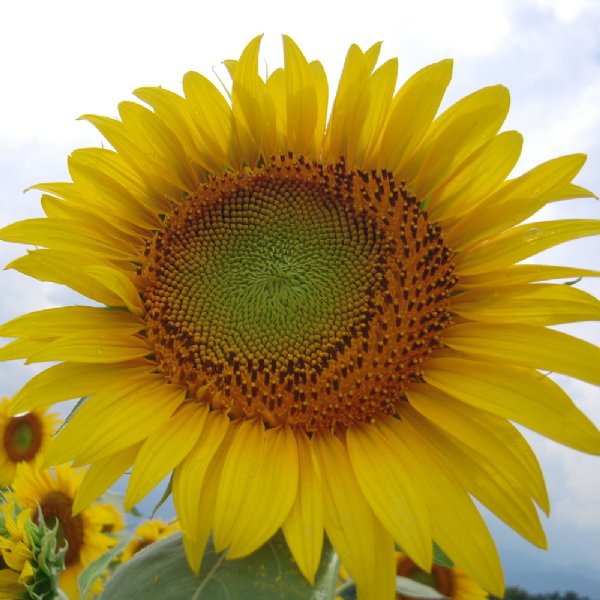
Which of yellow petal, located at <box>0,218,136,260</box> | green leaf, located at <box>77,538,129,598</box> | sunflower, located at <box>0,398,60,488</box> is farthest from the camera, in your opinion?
sunflower, located at <box>0,398,60,488</box>

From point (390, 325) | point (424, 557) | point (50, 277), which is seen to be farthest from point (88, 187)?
point (424, 557)

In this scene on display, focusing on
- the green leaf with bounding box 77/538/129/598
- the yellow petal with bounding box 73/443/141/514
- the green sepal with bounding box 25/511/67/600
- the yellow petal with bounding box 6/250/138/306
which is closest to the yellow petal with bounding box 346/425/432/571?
the yellow petal with bounding box 73/443/141/514

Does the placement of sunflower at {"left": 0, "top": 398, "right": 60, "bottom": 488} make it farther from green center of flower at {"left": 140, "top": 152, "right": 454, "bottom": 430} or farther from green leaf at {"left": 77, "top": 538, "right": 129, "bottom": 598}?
green center of flower at {"left": 140, "top": 152, "right": 454, "bottom": 430}

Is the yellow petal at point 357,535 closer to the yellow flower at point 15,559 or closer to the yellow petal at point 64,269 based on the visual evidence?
the yellow petal at point 64,269

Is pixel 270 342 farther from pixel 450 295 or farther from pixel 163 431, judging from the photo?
pixel 450 295

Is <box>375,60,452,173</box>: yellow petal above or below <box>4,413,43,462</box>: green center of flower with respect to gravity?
above

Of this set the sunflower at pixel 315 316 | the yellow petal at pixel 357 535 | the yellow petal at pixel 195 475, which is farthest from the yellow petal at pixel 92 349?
the yellow petal at pixel 357 535
